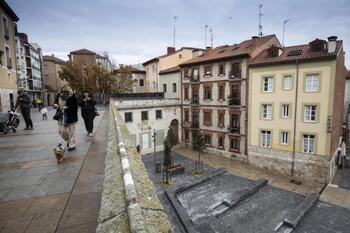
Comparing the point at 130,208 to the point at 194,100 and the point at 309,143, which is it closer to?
the point at 309,143

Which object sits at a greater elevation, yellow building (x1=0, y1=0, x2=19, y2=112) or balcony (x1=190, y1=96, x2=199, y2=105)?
yellow building (x1=0, y1=0, x2=19, y2=112)

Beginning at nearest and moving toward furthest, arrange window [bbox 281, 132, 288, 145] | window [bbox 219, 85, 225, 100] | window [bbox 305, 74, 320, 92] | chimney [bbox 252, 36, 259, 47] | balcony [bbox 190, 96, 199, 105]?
window [bbox 305, 74, 320, 92] < window [bbox 281, 132, 288, 145] < chimney [bbox 252, 36, 259, 47] < window [bbox 219, 85, 225, 100] < balcony [bbox 190, 96, 199, 105]

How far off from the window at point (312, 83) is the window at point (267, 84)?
3.11 metres

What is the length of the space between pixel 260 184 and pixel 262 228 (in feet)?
20.4

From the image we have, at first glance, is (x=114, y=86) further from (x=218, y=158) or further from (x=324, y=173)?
(x=324, y=173)

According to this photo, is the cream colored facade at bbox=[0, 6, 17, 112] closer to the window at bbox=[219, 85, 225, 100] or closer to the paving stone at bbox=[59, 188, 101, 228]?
the paving stone at bbox=[59, 188, 101, 228]

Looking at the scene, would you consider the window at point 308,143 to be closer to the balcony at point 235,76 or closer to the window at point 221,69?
the balcony at point 235,76

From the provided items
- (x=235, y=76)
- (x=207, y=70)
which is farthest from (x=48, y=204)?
(x=207, y=70)

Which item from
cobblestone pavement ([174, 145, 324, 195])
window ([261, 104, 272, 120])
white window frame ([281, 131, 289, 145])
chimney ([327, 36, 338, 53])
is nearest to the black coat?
cobblestone pavement ([174, 145, 324, 195])

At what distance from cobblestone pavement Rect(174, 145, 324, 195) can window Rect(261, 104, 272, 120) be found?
5705 millimetres

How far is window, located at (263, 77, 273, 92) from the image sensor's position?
2084 cm

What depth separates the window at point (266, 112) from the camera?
835 inches

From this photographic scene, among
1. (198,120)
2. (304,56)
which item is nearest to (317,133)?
(304,56)

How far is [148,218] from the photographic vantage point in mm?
1678
